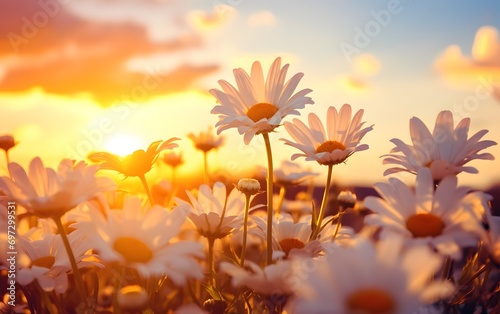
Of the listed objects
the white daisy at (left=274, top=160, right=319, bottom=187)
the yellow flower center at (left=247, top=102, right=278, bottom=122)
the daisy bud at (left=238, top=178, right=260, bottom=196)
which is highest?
the yellow flower center at (left=247, top=102, right=278, bottom=122)

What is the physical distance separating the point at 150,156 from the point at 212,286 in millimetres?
306

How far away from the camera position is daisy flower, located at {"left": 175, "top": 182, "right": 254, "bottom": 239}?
1242 mm

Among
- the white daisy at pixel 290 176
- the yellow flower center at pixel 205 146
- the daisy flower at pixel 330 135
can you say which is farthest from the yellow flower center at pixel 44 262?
the yellow flower center at pixel 205 146

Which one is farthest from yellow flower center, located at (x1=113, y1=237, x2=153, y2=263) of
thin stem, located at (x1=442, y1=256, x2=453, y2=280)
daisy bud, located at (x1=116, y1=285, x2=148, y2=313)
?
thin stem, located at (x1=442, y1=256, x2=453, y2=280)

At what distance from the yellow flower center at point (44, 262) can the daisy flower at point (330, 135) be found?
0.56m

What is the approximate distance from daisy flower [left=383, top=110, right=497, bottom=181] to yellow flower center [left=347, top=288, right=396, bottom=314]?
19.6 inches

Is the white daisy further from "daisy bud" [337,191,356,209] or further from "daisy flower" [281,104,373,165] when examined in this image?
"daisy flower" [281,104,373,165]

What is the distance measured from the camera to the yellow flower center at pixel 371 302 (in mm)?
733

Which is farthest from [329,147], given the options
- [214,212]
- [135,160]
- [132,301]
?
[132,301]

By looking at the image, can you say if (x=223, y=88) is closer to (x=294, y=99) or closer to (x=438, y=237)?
(x=294, y=99)

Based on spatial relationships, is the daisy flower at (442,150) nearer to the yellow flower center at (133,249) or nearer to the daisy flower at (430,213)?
the daisy flower at (430,213)

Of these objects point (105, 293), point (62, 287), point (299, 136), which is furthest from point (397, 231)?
point (105, 293)

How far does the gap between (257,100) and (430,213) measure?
1.69 ft

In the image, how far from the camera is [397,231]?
968 millimetres
